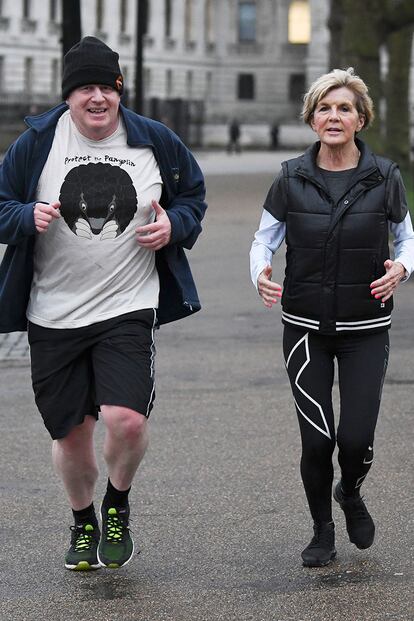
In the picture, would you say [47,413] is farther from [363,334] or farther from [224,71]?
[224,71]

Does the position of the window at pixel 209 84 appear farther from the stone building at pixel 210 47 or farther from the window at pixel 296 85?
the window at pixel 296 85

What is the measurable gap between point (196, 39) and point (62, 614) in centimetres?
9694

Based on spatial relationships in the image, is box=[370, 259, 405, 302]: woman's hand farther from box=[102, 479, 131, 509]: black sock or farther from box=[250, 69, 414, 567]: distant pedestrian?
box=[102, 479, 131, 509]: black sock

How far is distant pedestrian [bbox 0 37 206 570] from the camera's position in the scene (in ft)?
18.0

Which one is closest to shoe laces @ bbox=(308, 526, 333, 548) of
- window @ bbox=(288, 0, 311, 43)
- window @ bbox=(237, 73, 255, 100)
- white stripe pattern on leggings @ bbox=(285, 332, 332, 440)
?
white stripe pattern on leggings @ bbox=(285, 332, 332, 440)

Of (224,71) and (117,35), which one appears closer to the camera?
(117,35)

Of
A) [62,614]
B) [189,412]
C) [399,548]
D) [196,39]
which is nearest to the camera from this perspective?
[62,614]

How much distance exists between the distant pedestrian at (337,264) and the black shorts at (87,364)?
470 mm

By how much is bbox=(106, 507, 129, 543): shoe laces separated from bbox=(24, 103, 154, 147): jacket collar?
1309 millimetres

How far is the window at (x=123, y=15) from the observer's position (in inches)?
3620

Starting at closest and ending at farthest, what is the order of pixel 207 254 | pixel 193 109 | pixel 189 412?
pixel 189 412 < pixel 207 254 < pixel 193 109

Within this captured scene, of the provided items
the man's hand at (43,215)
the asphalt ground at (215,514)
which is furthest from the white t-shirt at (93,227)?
the asphalt ground at (215,514)

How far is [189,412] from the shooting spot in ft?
29.6

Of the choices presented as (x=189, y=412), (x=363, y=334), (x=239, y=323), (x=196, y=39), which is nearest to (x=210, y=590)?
(x=363, y=334)
